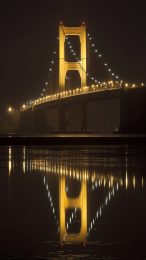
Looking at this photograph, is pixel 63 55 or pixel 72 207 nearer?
pixel 72 207

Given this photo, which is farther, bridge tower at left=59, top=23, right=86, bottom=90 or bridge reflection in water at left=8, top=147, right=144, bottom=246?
bridge tower at left=59, top=23, right=86, bottom=90

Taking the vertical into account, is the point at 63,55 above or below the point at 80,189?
above

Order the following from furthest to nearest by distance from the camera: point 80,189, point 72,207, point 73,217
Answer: point 80,189, point 72,207, point 73,217

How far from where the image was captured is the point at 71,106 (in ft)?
170

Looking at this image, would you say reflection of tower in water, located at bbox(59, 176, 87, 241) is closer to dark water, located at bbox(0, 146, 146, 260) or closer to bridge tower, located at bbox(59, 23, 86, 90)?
dark water, located at bbox(0, 146, 146, 260)

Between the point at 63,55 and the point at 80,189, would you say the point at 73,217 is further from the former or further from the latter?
the point at 63,55

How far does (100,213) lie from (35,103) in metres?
46.5

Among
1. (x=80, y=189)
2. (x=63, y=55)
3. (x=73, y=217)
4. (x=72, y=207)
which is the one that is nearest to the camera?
(x=73, y=217)

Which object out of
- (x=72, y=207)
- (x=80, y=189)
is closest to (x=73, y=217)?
(x=72, y=207)

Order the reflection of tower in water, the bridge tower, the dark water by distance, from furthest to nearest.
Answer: the bridge tower → the reflection of tower in water → the dark water

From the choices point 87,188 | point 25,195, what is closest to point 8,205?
point 25,195

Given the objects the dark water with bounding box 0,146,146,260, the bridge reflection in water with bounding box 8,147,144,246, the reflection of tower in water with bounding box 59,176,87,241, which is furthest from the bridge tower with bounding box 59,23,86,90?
the reflection of tower in water with bounding box 59,176,87,241

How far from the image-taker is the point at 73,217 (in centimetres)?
643

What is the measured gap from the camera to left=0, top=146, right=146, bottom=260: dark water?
4918 millimetres
